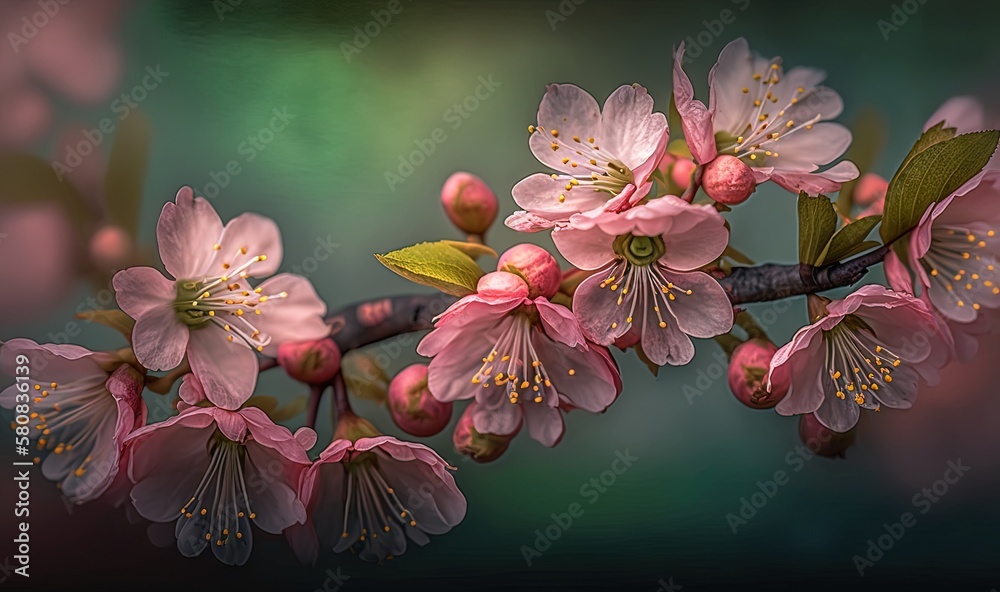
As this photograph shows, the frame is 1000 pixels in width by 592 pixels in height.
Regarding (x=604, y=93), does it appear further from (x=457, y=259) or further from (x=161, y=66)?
(x=161, y=66)

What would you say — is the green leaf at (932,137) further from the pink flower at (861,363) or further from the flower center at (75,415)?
the flower center at (75,415)

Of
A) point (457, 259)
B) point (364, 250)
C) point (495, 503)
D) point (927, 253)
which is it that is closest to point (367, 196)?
point (364, 250)

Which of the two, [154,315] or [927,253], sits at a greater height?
[927,253]

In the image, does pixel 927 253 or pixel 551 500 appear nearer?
pixel 927 253

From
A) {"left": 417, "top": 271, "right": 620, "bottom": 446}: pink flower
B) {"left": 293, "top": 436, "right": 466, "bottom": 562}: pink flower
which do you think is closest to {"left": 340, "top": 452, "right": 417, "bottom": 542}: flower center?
{"left": 293, "top": 436, "right": 466, "bottom": 562}: pink flower

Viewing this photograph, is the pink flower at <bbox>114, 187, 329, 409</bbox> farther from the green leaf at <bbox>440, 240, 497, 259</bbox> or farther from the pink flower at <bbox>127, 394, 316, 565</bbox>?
the green leaf at <bbox>440, 240, 497, 259</bbox>

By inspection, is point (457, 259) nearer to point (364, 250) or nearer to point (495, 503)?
point (364, 250)

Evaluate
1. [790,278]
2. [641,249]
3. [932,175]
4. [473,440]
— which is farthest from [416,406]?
[932,175]

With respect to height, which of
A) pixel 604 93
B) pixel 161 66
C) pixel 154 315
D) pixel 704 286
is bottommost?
pixel 154 315
